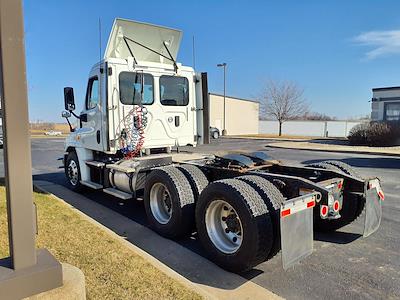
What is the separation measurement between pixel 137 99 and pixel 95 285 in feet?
14.1

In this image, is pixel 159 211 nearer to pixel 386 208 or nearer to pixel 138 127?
pixel 138 127

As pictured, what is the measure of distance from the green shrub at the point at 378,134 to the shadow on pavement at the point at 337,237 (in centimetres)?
2173

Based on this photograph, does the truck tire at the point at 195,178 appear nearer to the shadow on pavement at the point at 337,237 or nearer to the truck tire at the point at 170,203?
the truck tire at the point at 170,203

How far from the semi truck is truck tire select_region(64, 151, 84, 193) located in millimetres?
24

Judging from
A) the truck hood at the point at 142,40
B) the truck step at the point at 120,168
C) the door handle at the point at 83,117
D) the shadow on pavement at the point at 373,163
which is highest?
the truck hood at the point at 142,40

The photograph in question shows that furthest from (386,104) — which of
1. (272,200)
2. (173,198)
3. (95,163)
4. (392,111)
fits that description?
(272,200)

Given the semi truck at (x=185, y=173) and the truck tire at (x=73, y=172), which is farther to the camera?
the truck tire at (x=73, y=172)

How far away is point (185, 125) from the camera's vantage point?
25.3 feet

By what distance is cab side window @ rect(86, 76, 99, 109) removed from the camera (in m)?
7.02

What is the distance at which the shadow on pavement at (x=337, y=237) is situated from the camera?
496cm

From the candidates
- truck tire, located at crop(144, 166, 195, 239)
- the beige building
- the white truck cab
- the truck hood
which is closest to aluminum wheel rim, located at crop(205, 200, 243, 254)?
truck tire, located at crop(144, 166, 195, 239)

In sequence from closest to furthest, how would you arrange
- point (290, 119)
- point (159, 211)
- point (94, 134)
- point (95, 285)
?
1. point (95, 285)
2. point (159, 211)
3. point (94, 134)
4. point (290, 119)

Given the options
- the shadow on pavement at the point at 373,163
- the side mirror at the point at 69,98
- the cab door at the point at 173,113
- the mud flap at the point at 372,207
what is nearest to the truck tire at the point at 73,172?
the side mirror at the point at 69,98

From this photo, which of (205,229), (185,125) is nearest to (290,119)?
(185,125)
